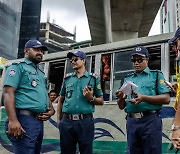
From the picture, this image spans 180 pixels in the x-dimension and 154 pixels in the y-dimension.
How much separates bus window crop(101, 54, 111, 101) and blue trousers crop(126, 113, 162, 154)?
1988 mm

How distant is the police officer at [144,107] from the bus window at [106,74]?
69.8 inches

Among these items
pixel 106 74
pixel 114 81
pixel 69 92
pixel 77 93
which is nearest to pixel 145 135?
pixel 77 93

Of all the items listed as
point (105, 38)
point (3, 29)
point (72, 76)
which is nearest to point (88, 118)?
point (72, 76)

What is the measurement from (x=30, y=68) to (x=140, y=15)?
11762 mm

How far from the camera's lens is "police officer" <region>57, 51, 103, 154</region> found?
3.79m

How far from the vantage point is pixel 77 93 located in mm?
4004

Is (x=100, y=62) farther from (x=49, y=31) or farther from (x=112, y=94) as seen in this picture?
(x=49, y=31)

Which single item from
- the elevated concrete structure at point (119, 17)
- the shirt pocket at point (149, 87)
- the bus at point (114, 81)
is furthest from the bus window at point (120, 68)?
the elevated concrete structure at point (119, 17)

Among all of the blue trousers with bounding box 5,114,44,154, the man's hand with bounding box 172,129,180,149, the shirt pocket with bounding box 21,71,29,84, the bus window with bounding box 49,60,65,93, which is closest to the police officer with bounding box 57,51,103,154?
the blue trousers with bounding box 5,114,44,154

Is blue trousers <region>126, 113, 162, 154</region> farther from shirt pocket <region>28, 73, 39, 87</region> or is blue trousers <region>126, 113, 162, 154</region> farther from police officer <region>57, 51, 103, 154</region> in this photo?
shirt pocket <region>28, 73, 39, 87</region>

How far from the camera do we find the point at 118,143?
5.15 metres

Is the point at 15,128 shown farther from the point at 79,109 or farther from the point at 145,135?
the point at 145,135

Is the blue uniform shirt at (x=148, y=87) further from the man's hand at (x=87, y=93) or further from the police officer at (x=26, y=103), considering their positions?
the police officer at (x=26, y=103)

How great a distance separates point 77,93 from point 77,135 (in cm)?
54
